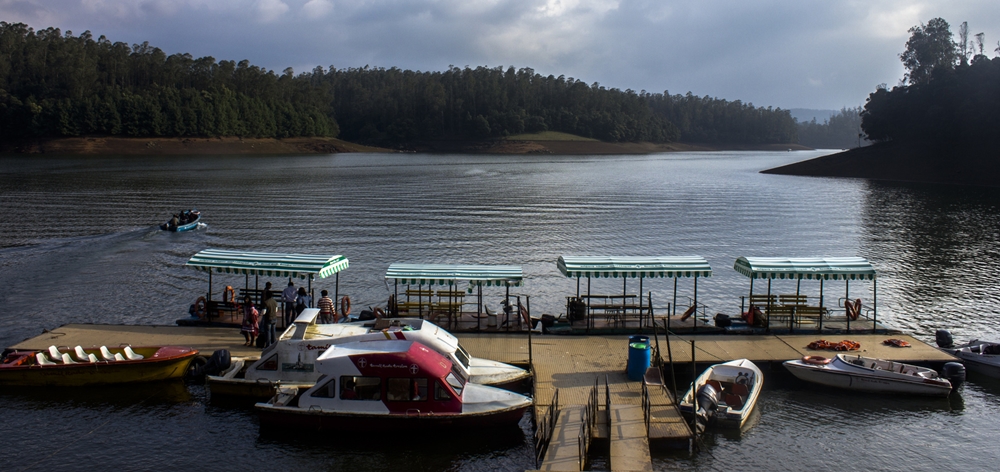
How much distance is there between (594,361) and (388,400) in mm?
7774

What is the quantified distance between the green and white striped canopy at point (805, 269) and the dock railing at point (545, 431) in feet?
40.1

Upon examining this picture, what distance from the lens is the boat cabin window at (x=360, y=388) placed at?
20781 millimetres

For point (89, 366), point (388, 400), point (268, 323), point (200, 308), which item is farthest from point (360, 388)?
point (200, 308)

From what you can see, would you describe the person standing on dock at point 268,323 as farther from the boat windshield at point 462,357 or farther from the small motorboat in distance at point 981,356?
the small motorboat in distance at point 981,356

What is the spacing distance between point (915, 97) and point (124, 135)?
166196mm

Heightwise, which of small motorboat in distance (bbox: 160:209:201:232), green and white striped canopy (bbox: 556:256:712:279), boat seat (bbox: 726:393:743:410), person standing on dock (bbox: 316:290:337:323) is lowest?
boat seat (bbox: 726:393:743:410)

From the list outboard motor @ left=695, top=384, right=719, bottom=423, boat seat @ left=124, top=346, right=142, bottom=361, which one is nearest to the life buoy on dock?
outboard motor @ left=695, top=384, right=719, bottom=423

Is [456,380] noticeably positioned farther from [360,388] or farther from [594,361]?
[594,361]

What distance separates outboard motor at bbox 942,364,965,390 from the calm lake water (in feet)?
2.00

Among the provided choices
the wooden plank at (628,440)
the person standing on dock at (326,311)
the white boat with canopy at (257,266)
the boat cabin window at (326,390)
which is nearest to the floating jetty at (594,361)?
the wooden plank at (628,440)

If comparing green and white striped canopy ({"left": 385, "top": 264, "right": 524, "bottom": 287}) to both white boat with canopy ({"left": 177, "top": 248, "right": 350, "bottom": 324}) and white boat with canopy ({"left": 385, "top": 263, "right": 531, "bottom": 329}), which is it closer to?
white boat with canopy ({"left": 385, "top": 263, "right": 531, "bottom": 329})

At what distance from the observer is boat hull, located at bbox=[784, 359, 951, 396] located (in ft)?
78.9

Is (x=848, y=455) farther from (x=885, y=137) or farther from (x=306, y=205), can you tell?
(x=885, y=137)

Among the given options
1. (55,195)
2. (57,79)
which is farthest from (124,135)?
(55,195)
